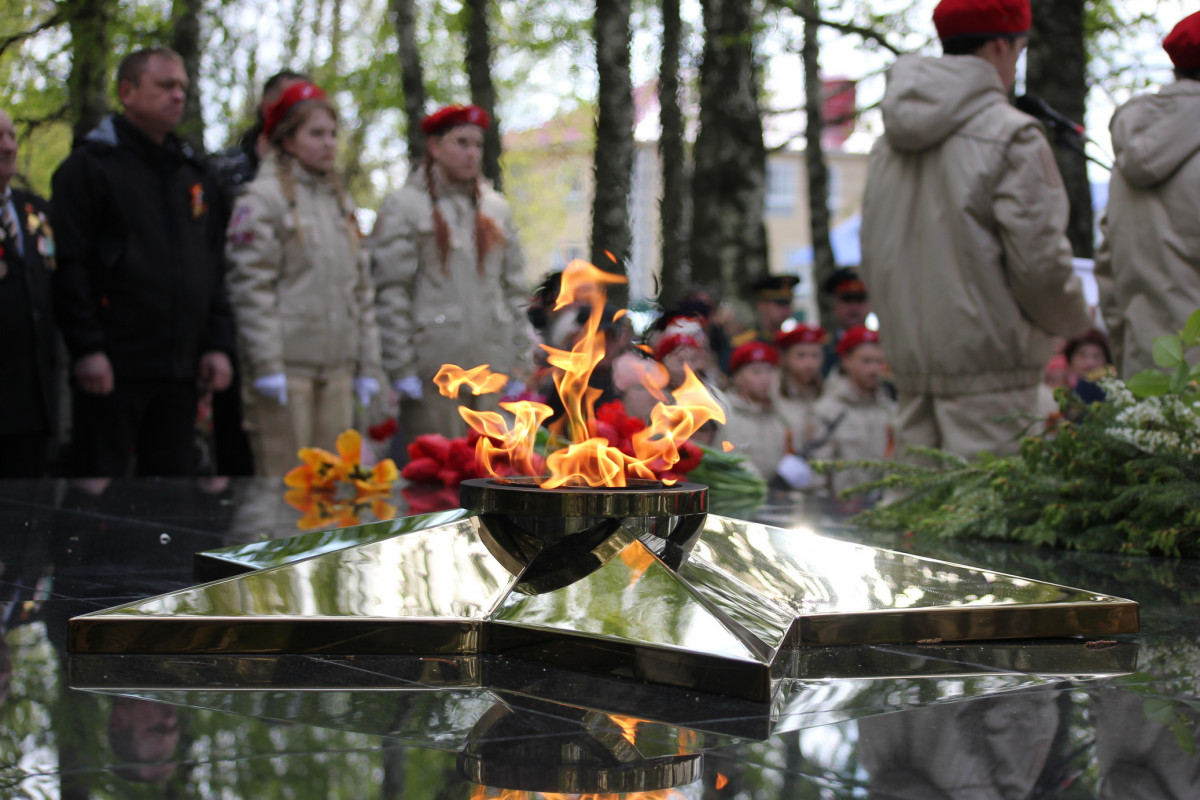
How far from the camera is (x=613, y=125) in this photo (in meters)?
10.3

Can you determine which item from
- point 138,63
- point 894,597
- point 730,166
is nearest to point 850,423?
point 138,63

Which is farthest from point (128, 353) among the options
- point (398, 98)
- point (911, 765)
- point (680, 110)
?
point (398, 98)

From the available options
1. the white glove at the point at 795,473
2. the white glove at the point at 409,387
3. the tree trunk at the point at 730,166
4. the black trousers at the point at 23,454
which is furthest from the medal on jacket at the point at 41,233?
the tree trunk at the point at 730,166

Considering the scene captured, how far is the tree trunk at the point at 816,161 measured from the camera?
14656 millimetres

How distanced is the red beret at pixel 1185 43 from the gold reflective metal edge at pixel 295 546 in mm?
3676

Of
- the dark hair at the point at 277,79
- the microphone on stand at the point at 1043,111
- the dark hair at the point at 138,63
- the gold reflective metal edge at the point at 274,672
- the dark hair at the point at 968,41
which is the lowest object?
the gold reflective metal edge at the point at 274,672

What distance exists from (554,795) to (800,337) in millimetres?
6319

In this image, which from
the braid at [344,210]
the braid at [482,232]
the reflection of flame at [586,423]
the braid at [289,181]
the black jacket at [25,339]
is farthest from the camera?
the braid at [482,232]

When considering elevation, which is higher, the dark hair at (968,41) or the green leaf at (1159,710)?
the dark hair at (968,41)

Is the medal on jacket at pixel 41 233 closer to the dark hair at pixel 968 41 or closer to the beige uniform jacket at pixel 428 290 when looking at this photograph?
the beige uniform jacket at pixel 428 290

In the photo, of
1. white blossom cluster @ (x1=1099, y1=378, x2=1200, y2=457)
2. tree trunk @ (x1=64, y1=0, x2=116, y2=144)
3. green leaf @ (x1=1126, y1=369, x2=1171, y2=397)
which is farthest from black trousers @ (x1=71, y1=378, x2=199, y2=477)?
tree trunk @ (x1=64, y1=0, x2=116, y2=144)

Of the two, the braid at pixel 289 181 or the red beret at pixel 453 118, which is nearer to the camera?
the braid at pixel 289 181

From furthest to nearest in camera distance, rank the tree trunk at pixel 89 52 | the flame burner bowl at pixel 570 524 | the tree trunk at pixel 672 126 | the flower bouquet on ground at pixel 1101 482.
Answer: the tree trunk at pixel 672 126, the tree trunk at pixel 89 52, the flower bouquet on ground at pixel 1101 482, the flame burner bowl at pixel 570 524

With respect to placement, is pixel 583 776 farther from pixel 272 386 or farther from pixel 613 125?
pixel 613 125
